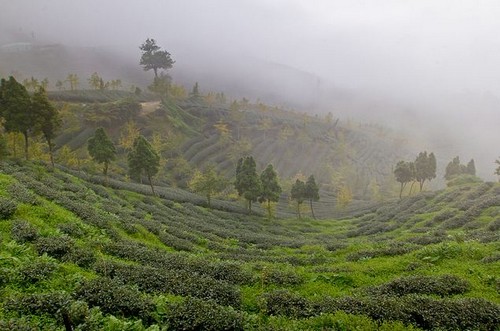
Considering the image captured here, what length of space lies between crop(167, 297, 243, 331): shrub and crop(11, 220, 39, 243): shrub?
35.6ft

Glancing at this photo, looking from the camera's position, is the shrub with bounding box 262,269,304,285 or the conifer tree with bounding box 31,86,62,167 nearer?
the shrub with bounding box 262,269,304,285

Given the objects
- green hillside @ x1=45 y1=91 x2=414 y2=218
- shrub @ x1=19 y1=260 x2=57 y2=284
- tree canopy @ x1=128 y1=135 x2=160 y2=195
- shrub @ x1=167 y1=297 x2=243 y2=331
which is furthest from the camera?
green hillside @ x1=45 y1=91 x2=414 y2=218

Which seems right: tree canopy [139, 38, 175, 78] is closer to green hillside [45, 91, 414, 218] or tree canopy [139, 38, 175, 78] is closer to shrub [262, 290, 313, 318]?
green hillside [45, 91, 414, 218]

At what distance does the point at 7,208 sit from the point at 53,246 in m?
5.49

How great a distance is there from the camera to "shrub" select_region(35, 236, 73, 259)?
1784cm

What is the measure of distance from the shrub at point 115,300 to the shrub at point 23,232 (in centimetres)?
752

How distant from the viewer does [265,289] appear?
18047 millimetres

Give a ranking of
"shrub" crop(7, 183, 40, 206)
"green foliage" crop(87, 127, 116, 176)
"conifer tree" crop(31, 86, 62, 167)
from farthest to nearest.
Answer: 1. "green foliage" crop(87, 127, 116, 176)
2. "conifer tree" crop(31, 86, 62, 167)
3. "shrub" crop(7, 183, 40, 206)

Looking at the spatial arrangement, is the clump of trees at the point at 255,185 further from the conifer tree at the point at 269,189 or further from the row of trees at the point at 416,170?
the row of trees at the point at 416,170

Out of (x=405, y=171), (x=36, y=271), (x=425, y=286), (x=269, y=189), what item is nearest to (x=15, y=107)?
(x=269, y=189)

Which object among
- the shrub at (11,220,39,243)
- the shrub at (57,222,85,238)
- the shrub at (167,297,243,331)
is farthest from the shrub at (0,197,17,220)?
the shrub at (167,297,243,331)

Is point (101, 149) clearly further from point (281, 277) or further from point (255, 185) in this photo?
point (281, 277)

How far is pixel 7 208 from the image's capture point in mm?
21109

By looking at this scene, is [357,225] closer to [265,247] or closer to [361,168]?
[265,247]
